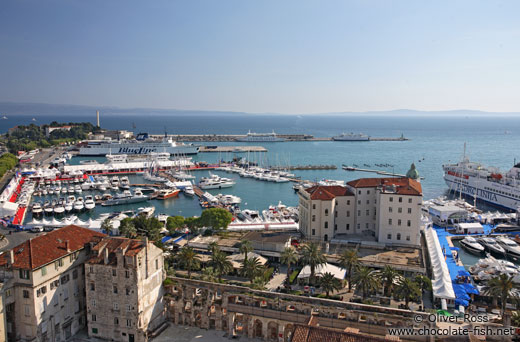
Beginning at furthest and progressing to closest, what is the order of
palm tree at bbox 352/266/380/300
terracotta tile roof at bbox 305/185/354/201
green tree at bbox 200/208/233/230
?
green tree at bbox 200/208/233/230 < terracotta tile roof at bbox 305/185/354/201 < palm tree at bbox 352/266/380/300

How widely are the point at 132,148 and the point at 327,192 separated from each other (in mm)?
123138

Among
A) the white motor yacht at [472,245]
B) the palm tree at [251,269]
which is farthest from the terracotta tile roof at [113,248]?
the white motor yacht at [472,245]

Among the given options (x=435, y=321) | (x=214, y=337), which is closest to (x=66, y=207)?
(x=214, y=337)

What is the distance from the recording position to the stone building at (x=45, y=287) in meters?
27.3

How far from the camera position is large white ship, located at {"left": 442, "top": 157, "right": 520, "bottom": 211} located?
78.2 meters

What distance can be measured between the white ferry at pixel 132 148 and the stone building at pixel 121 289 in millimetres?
126124

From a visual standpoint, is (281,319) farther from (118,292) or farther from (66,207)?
(66,207)

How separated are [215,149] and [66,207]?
100m

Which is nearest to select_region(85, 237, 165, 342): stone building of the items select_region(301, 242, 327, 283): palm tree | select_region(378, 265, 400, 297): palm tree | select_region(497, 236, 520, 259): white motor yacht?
select_region(301, 242, 327, 283): palm tree

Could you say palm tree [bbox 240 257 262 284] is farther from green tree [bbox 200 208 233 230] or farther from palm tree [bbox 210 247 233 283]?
green tree [bbox 200 208 233 230]

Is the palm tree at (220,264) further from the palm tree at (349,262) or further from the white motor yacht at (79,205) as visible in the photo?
the white motor yacht at (79,205)

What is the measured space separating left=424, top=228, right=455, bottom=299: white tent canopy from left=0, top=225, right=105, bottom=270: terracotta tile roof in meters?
29.9

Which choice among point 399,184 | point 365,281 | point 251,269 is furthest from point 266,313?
point 399,184

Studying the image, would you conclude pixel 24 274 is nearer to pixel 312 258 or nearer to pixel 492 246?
pixel 312 258
